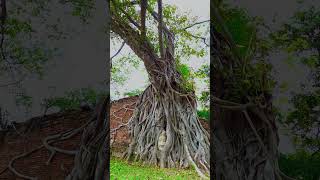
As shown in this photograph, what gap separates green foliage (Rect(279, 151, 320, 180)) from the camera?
426cm

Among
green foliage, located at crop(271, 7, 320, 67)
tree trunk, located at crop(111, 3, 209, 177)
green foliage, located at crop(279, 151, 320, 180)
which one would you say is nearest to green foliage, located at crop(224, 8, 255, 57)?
green foliage, located at crop(271, 7, 320, 67)

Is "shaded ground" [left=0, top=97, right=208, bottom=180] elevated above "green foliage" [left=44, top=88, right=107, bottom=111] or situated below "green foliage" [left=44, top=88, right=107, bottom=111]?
below

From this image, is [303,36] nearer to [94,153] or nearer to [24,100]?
[94,153]

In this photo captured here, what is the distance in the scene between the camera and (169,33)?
597cm

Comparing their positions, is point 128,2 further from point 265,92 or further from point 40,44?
point 265,92

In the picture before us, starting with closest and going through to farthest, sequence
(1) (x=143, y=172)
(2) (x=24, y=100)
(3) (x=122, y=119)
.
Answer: (2) (x=24, y=100)
(1) (x=143, y=172)
(3) (x=122, y=119)

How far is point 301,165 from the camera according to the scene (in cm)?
432

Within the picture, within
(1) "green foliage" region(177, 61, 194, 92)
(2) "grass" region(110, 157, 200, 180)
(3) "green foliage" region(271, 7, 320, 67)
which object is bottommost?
(2) "grass" region(110, 157, 200, 180)

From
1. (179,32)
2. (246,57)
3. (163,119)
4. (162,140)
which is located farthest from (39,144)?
(179,32)

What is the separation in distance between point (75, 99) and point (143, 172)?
1.42 metres

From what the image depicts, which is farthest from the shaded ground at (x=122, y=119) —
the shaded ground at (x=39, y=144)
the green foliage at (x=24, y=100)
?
the green foliage at (x=24, y=100)

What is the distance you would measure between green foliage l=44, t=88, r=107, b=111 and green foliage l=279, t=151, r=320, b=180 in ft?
5.76

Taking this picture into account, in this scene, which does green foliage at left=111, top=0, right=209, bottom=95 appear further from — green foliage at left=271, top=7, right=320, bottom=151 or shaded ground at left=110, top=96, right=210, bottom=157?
green foliage at left=271, top=7, right=320, bottom=151

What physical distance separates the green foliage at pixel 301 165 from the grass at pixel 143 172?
153 centimetres
